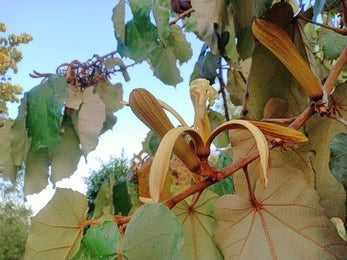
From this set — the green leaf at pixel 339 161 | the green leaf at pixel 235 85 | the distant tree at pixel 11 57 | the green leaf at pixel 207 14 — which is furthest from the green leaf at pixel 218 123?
the distant tree at pixel 11 57

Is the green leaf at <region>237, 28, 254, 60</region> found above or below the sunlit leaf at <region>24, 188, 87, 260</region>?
above

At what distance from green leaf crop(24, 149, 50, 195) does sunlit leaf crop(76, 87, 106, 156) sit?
3cm

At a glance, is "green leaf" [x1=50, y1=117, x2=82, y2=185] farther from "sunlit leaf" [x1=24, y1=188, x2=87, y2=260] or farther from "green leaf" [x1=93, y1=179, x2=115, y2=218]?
"sunlit leaf" [x1=24, y1=188, x2=87, y2=260]

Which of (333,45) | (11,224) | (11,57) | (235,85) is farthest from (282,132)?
(11,224)

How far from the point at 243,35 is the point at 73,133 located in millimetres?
185

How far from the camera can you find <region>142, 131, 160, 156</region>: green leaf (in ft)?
1.77

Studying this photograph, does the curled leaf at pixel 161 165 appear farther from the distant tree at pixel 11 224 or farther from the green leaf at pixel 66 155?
the distant tree at pixel 11 224

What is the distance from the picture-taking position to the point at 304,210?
0.91ft

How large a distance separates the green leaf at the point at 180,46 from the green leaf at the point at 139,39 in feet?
0.26

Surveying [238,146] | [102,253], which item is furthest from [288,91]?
[102,253]

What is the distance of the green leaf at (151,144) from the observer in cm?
54

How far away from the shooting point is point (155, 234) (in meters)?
0.24

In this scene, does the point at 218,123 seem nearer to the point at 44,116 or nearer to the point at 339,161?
the point at 44,116

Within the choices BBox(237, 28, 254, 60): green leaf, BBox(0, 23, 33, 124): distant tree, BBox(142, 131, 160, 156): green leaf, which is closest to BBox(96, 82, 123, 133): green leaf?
BBox(142, 131, 160, 156): green leaf
